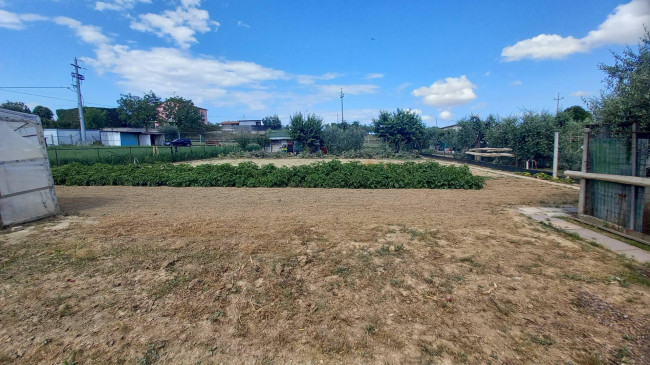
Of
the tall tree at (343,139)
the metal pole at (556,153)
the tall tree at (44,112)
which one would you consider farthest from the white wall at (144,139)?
the metal pole at (556,153)

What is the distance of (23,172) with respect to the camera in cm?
666

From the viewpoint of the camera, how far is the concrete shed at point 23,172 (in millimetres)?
6316

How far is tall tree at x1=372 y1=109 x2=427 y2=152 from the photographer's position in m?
32.1

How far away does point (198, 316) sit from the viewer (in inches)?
116

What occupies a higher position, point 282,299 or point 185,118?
point 185,118

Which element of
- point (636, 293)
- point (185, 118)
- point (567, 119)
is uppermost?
point (185, 118)

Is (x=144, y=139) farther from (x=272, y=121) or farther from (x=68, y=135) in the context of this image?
(x=272, y=121)

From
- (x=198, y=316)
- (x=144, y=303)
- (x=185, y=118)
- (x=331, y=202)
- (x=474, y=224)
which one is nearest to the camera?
(x=198, y=316)

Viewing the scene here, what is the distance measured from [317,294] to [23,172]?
A: 7355 millimetres

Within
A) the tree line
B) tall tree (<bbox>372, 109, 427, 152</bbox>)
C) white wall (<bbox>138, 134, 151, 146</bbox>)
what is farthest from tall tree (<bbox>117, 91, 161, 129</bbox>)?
tall tree (<bbox>372, 109, 427, 152</bbox>)

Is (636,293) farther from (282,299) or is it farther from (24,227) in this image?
(24,227)

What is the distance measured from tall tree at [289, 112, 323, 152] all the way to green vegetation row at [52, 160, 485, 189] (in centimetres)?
2079

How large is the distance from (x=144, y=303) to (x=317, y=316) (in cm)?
178

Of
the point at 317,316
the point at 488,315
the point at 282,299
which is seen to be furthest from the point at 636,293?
the point at 282,299
